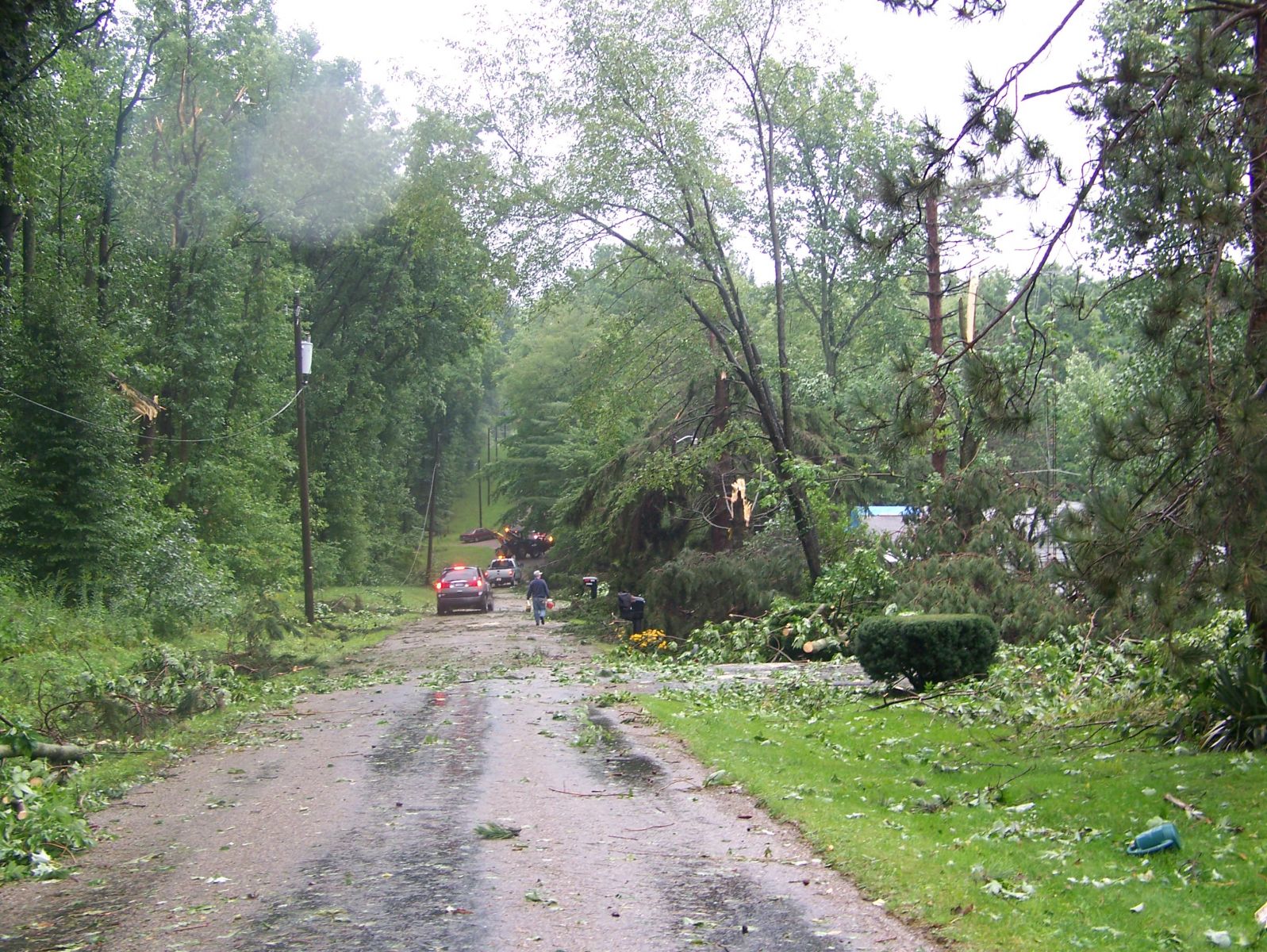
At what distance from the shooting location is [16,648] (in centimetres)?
1587

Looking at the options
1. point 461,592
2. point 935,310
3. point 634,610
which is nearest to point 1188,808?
point 935,310

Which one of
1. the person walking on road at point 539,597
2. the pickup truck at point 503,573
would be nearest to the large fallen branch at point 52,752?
the person walking on road at point 539,597

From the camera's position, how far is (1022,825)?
7477 millimetres

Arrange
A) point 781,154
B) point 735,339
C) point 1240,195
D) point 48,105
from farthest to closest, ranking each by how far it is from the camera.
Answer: point 781,154 → point 735,339 → point 48,105 → point 1240,195

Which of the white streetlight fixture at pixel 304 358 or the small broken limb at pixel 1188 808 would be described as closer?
the small broken limb at pixel 1188 808

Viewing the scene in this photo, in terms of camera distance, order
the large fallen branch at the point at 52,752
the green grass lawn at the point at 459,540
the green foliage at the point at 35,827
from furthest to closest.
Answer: the green grass lawn at the point at 459,540 → the large fallen branch at the point at 52,752 → the green foliage at the point at 35,827

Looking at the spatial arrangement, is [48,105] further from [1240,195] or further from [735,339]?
[1240,195]

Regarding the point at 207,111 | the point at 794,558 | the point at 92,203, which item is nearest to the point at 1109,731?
the point at 794,558

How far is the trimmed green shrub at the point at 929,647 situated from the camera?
43.2ft

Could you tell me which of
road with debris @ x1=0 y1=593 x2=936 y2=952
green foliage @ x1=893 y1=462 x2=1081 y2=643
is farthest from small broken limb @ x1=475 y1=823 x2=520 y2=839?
green foliage @ x1=893 y1=462 x2=1081 y2=643

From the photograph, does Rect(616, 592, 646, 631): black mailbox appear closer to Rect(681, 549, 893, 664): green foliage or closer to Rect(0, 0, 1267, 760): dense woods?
Rect(0, 0, 1267, 760): dense woods

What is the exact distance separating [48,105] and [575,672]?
14645 millimetres

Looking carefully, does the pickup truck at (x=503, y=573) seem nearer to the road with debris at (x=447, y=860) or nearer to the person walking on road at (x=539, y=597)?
the person walking on road at (x=539, y=597)

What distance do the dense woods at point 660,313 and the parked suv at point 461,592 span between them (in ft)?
13.7
